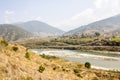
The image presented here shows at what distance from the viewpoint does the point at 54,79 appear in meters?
32.7

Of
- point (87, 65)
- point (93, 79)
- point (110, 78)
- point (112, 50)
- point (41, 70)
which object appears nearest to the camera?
point (41, 70)

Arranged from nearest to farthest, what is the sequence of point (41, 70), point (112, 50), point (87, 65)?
point (41, 70) < point (87, 65) < point (112, 50)

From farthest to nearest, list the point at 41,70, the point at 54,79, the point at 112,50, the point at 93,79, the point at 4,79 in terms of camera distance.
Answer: the point at 112,50, the point at 93,79, the point at 41,70, the point at 54,79, the point at 4,79

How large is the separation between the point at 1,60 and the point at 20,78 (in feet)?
11.7

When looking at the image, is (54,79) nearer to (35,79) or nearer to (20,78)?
(35,79)

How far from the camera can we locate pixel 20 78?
2581 centimetres

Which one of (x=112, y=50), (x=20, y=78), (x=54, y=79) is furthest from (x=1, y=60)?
(x=112, y=50)

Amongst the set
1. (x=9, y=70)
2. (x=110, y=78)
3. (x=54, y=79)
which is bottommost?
(x=110, y=78)

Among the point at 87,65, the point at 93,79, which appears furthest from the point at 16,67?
the point at 87,65

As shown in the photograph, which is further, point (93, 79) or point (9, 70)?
point (93, 79)

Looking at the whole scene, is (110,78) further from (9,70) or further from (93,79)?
(9,70)

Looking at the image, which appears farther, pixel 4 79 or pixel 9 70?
pixel 9 70

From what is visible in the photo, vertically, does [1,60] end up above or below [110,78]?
above

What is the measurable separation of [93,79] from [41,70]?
20.1 metres
